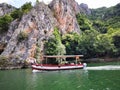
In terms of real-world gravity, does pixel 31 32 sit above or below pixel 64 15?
below

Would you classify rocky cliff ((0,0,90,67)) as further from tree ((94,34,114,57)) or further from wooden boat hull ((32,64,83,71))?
wooden boat hull ((32,64,83,71))

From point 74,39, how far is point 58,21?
43.7 ft

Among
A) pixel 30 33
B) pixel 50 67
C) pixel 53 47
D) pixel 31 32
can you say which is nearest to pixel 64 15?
pixel 31 32

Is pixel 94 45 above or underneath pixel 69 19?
underneath

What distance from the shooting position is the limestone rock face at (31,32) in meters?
104

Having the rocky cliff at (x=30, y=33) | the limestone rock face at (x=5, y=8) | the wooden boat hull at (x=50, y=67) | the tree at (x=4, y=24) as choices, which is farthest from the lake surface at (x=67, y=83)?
the limestone rock face at (x=5, y=8)

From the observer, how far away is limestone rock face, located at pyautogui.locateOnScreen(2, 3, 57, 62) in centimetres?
10356

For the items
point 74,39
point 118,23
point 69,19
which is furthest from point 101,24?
point 74,39

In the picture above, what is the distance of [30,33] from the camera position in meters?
109

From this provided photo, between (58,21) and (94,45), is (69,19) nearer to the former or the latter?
(58,21)

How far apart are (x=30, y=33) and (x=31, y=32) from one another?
729mm

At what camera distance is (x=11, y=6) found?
161375 mm

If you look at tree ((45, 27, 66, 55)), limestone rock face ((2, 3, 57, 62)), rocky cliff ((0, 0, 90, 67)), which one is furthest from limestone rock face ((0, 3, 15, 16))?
tree ((45, 27, 66, 55))

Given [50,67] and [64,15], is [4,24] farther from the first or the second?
[50,67]
